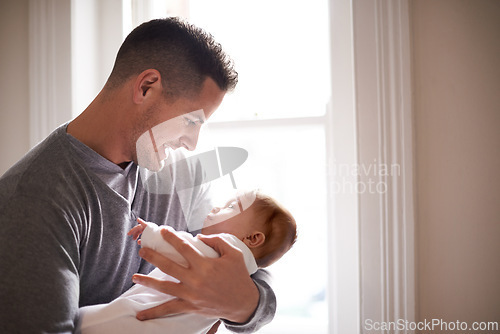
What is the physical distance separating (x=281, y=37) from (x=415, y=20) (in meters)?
0.59

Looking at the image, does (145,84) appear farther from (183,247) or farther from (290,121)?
→ (290,121)

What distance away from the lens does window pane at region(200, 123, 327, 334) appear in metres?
1.62

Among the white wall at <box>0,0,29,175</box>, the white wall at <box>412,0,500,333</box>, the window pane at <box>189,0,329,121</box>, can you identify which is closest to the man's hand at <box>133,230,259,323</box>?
the white wall at <box>412,0,500,333</box>

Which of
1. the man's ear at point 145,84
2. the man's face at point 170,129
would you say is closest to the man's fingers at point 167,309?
the man's face at point 170,129

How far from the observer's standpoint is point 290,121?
1.69 metres

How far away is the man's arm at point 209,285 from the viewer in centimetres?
94

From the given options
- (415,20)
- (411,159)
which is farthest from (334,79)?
(411,159)

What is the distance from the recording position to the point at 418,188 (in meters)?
1.35

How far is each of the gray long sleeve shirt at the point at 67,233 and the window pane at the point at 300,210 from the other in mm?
479

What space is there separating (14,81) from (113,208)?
4.08 feet

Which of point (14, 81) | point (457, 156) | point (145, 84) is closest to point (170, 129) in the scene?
point (145, 84)

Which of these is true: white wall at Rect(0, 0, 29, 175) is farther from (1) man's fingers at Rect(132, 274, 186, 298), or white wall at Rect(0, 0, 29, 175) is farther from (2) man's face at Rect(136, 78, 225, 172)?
(1) man's fingers at Rect(132, 274, 186, 298)

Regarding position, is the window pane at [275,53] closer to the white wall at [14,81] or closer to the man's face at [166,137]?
the man's face at [166,137]

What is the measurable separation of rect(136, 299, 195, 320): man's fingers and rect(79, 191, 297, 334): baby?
1 centimetres
